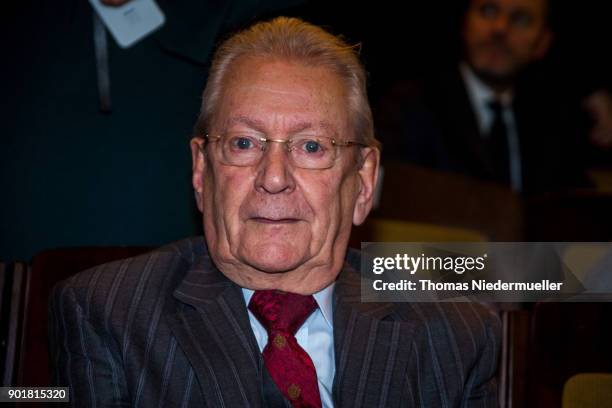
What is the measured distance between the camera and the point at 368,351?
6.11ft

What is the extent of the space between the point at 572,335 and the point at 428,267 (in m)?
0.37

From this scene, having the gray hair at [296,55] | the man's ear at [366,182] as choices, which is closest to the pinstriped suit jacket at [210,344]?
the man's ear at [366,182]

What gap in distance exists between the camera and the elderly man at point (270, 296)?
1.74m

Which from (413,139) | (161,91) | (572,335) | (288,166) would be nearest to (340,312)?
(288,166)

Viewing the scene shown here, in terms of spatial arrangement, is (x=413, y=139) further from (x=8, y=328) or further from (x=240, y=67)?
(x=8, y=328)

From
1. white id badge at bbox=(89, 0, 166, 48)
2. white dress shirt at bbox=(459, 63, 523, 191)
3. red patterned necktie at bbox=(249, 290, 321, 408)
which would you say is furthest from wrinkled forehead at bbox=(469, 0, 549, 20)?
red patterned necktie at bbox=(249, 290, 321, 408)

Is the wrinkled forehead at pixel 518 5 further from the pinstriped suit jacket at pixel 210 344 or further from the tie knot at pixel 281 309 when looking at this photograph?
the tie knot at pixel 281 309

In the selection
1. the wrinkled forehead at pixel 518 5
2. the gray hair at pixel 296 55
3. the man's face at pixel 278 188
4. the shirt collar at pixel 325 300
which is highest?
the wrinkled forehead at pixel 518 5

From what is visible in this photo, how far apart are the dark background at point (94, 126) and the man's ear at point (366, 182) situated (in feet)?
1.45

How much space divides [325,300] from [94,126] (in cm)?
97

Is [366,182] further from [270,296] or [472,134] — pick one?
[472,134]

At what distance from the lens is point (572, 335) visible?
1.89 m

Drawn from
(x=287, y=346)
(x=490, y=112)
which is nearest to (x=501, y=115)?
(x=490, y=112)

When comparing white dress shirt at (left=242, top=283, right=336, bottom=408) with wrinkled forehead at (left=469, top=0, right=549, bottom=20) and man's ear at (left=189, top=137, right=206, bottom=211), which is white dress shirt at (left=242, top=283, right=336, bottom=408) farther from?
wrinkled forehead at (left=469, top=0, right=549, bottom=20)
